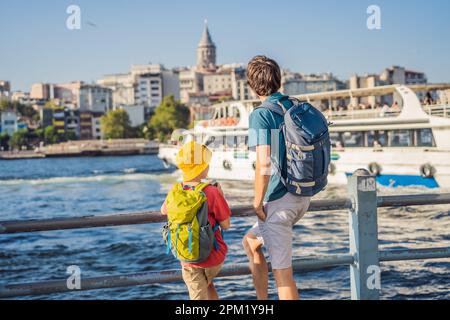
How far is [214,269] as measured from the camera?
3521 millimetres

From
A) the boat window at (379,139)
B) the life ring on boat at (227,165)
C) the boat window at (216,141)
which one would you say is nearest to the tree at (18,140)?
the boat window at (216,141)

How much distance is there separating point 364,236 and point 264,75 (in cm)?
101

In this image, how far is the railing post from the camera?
3.76m

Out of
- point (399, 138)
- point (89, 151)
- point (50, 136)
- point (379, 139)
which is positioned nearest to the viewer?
point (399, 138)

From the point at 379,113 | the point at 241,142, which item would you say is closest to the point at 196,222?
the point at 379,113

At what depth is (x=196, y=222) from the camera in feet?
11.1

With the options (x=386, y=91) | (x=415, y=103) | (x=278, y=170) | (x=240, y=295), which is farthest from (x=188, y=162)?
(x=386, y=91)

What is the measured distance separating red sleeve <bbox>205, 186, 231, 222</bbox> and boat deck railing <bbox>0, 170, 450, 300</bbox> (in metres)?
0.22

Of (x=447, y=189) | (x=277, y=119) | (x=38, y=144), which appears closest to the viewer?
(x=277, y=119)

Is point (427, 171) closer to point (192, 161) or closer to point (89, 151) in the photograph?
point (192, 161)

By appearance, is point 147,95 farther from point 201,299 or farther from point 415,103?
point 201,299

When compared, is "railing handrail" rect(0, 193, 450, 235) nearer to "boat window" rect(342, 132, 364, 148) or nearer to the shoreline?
"boat window" rect(342, 132, 364, 148)

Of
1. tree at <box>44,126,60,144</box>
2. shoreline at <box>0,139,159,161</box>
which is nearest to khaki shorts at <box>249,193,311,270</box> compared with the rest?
shoreline at <box>0,139,159,161</box>

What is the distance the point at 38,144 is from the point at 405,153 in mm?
115137
